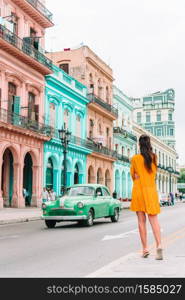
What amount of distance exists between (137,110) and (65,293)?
10766 cm

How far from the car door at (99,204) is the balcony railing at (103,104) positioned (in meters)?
24.9

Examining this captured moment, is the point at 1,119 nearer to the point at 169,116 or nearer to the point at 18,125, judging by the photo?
the point at 18,125

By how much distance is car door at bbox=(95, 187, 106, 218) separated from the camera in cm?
1622

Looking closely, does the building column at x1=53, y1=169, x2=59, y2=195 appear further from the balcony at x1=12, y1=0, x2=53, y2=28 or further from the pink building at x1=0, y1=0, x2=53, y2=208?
the balcony at x1=12, y1=0, x2=53, y2=28

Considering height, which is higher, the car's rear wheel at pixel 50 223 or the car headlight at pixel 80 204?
the car headlight at pixel 80 204

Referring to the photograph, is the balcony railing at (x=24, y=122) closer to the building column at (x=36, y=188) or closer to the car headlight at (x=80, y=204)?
the building column at (x=36, y=188)

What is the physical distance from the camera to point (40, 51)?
3150 centimetres

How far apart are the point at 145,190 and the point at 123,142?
154 ft

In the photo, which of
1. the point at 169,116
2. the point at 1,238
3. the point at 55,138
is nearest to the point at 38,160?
the point at 55,138

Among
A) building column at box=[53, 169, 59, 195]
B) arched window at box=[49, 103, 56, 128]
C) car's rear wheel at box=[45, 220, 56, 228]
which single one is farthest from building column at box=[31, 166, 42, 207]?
car's rear wheel at box=[45, 220, 56, 228]

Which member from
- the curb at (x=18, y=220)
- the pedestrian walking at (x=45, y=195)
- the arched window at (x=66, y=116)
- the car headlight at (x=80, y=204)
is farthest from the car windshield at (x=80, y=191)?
the arched window at (x=66, y=116)

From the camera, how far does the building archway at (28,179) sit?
3062cm

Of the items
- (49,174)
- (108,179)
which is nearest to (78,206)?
(49,174)

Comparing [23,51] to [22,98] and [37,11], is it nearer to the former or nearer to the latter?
[22,98]
